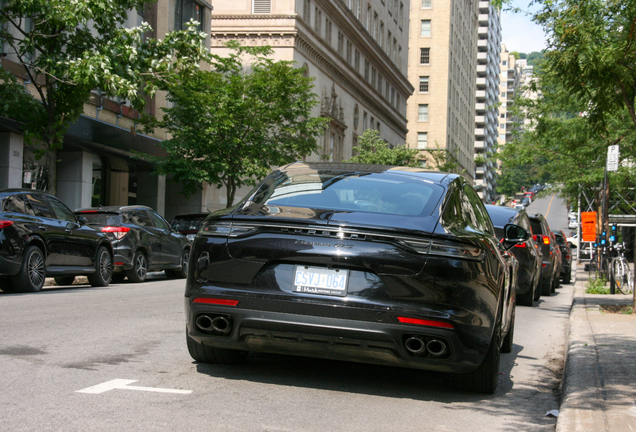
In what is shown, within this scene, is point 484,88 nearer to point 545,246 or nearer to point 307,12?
point 307,12

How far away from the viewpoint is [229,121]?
26.9 m

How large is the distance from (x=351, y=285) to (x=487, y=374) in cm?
130

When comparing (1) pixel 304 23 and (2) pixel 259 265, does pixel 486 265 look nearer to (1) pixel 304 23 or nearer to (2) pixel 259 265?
(2) pixel 259 265

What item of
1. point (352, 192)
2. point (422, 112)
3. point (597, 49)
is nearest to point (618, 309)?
point (597, 49)

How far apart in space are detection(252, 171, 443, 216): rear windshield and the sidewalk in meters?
1.58

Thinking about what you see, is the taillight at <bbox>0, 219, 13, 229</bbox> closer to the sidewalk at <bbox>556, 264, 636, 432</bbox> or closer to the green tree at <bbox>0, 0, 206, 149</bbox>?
the green tree at <bbox>0, 0, 206, 149</bbox>

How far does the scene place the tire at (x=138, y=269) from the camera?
636 inches

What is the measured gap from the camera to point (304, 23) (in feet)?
146

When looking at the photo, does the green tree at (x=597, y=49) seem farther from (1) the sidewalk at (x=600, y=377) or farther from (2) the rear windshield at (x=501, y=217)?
(1) the sidewalk at (x=600, y=377)

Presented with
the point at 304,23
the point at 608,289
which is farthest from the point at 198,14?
the point at 608,289

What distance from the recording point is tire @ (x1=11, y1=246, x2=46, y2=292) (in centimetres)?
1201

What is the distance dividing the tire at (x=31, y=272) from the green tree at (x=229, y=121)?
15011 mm

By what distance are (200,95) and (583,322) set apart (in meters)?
19.9

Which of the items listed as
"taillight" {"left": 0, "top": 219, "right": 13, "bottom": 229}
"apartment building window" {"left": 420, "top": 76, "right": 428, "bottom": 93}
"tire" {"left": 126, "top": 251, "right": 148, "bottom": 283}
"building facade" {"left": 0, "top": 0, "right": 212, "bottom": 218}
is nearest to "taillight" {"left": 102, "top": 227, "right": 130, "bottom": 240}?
"tire" {"left": 126, "top": 251, "right": 148, "bottom": 283}
